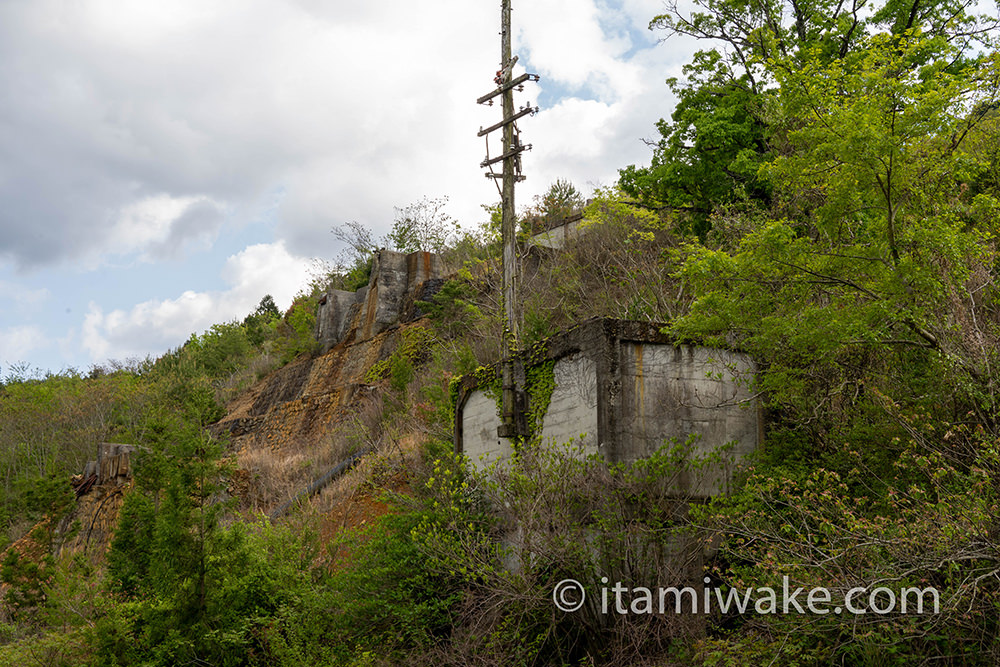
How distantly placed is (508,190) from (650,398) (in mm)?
5106

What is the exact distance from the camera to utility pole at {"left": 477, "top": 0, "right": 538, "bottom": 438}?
12367 millimetres

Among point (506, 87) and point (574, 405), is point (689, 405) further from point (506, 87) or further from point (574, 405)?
point (506, 87)

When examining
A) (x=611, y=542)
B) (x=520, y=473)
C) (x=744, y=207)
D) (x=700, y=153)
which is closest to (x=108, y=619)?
(x=520, y=473)

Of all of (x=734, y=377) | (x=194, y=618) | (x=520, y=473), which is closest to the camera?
(x=194, y=618)

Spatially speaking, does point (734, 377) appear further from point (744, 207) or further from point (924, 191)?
point (744, 207)

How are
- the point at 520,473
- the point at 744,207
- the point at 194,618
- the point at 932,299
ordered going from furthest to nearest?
the point at 744,207
the point at 520,473
the point at 194,618
the point at 932,299

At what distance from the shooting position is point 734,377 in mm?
10859

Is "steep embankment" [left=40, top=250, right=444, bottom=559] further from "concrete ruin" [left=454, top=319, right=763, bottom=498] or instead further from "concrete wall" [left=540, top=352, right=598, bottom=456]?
"concrete ruin" [left=454, top=319, right=763, bottom=498]

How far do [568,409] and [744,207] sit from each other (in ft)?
34.2

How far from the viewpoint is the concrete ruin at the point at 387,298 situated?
2823cm

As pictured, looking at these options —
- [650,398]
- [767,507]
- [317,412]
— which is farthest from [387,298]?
[767,507]

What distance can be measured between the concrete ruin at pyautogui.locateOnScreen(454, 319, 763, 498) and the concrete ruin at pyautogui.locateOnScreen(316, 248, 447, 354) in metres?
16.6

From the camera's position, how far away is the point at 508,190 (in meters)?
14.1

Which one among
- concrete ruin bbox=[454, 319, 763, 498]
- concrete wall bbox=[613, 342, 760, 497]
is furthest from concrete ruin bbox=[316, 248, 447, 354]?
concrete wall bbox=[613, 342, 760, 497]
